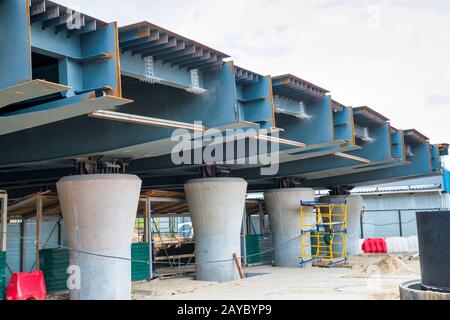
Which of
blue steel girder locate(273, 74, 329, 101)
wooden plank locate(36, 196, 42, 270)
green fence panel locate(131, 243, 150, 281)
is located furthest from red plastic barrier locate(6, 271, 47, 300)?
blue steel girder locate(273, 74, 329, 101)

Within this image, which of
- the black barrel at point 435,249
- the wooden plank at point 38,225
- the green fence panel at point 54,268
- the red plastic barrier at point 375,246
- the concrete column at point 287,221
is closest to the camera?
the black barrel at point 435,249

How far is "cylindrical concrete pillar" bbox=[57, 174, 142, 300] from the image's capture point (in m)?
14.5

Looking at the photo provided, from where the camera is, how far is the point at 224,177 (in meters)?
20.4

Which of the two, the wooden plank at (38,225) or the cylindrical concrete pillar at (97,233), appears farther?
the wooden plank at (38,225)

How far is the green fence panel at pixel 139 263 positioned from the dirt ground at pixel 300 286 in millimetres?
583

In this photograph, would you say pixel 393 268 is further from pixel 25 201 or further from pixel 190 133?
pixel 25 201

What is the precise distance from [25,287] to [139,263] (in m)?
5.93

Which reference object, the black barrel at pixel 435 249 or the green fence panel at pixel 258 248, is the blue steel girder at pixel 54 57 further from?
the green fence panel at pixel 258 248

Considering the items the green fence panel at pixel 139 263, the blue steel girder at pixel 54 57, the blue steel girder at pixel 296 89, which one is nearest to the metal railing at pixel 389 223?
the green fence panel at pixel 139 263

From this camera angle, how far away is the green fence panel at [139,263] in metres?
19.6

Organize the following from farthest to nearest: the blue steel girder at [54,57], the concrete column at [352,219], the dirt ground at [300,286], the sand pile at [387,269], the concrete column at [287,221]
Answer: the concrete column at [352,219] → the concrete column at [287,221] → the sand pile at [387,269] → the dirt ground at [300,286] → the blue steel girder at [54,57]

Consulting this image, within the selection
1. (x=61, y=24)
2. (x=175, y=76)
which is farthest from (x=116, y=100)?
(x=175, y=76)

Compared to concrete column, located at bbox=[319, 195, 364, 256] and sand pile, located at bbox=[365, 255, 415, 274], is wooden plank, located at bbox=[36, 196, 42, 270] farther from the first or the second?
concrete column, located at bbox=[319, 195, 364, 256]

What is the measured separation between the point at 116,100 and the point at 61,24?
1.68 meters
